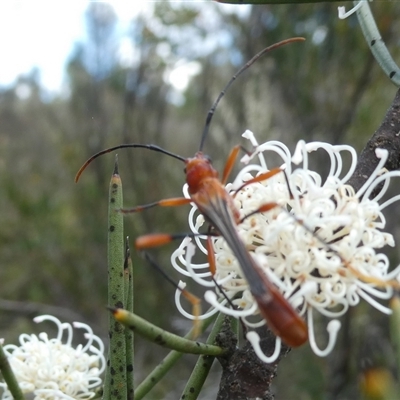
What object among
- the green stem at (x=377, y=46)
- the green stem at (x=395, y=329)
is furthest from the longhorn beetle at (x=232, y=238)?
the green stem at (x=377, y=46)

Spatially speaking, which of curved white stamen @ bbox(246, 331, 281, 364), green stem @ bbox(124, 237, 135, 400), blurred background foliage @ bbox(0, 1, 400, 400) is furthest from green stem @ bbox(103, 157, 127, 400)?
blurred background foliage @ bbox(0, 1, 400, 400)

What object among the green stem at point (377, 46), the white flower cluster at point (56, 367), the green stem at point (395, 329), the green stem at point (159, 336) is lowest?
the green stem at point (395, 329)

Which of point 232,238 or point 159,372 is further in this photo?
point 159,372

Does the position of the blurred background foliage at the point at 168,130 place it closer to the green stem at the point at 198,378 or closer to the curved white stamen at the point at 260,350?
the green stem at the point at 198,378

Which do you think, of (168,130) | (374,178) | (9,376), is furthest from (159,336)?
(168,130)

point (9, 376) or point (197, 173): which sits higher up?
point (197, 173)

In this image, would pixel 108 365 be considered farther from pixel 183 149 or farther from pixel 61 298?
pixel 183 149

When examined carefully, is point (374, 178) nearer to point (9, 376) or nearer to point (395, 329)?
point (395, 329)
